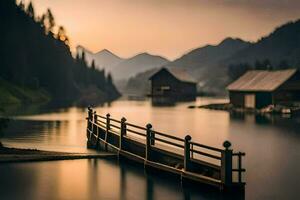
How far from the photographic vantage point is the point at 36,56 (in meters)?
135

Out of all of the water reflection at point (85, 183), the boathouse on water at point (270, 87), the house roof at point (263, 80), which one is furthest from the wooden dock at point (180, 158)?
the boathouse on water at point (270, 87)

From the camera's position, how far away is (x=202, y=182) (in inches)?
667

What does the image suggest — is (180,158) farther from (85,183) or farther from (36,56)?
(36,56)

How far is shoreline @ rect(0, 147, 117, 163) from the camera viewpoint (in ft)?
73.2

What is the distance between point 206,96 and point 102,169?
13226 centimetres

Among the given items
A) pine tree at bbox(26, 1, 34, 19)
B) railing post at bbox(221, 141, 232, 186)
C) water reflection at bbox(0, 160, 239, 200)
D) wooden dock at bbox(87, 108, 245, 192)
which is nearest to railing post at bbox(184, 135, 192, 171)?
wooden dock at bbox(87, 108, 245, 192)

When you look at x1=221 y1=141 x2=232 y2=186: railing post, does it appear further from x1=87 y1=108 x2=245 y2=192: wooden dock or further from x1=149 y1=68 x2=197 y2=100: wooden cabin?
x1=149 y1=68 x2=197 y2=100: wooden cabin

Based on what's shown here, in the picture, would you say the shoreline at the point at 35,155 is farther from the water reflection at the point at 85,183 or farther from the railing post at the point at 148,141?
the railing post at the point at 148,141

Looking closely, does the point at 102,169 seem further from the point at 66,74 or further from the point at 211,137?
the point at 66,74

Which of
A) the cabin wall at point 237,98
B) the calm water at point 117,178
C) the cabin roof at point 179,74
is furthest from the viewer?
the cabin roof at point 179,74

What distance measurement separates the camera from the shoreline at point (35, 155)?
2232 cm

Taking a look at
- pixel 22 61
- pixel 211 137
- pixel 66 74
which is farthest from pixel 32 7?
pixel 211 137

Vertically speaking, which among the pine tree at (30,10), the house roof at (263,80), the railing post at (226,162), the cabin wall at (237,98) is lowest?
the railing post at (226,162)

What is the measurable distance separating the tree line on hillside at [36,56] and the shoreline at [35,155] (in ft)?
283
